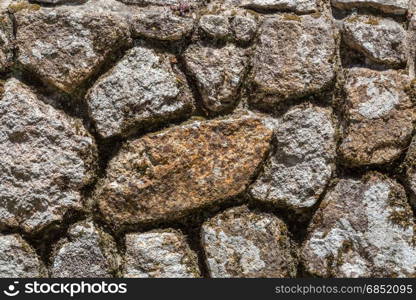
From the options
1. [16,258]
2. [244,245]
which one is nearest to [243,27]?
[244,245]

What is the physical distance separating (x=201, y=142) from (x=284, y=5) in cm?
54

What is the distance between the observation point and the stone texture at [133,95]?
2033 millimetres

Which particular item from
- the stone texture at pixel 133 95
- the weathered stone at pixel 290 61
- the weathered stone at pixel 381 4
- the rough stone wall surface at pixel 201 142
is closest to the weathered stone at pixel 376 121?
the rough stone wall surface at pixel 201 142

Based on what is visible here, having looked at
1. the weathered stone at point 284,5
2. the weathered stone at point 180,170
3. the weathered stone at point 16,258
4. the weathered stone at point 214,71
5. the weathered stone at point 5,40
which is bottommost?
the weathered stone at point 16,258

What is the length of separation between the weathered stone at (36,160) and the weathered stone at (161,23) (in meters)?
0.38

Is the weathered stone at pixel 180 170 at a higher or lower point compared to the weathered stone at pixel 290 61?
lower

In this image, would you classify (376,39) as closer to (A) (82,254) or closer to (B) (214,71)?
(B) (214,71)

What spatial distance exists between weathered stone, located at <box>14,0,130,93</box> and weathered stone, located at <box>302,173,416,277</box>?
0.91 m

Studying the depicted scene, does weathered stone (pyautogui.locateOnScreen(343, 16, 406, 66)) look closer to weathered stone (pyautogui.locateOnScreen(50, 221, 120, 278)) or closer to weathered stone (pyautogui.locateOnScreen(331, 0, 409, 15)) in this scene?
weathered stone (pyautogui.locateOnScreen(331, 0, 409, 15))

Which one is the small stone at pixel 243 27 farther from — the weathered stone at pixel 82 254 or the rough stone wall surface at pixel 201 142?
the weathered stone at pixel 82 254

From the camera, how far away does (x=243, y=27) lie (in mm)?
2076

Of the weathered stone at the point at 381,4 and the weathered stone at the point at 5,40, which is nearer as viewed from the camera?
the weathered stone at the point at 5,40

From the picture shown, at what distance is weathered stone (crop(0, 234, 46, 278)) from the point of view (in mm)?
2035

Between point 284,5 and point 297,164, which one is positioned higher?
point 284,5
